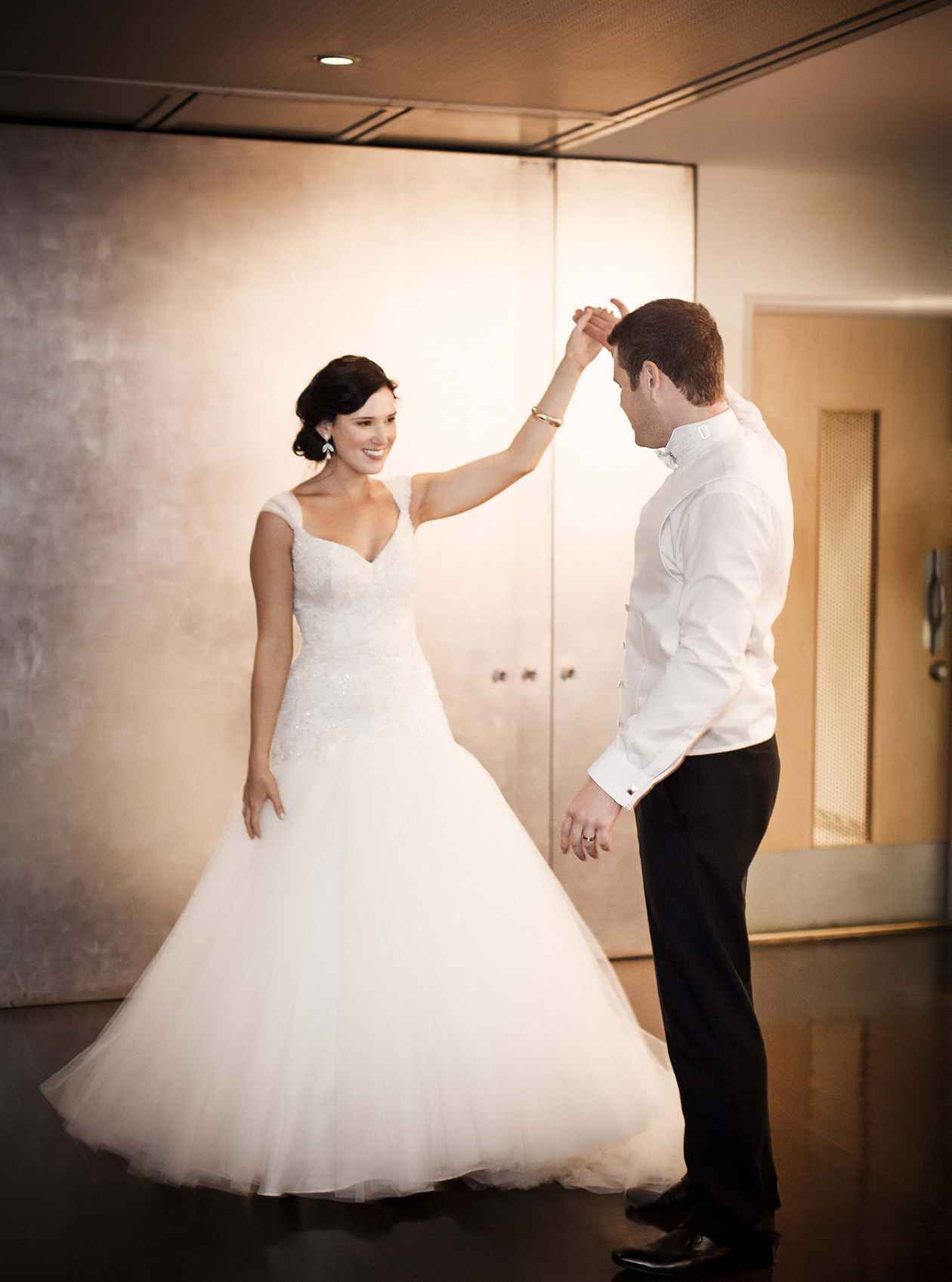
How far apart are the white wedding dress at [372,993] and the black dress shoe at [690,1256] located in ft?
1.06

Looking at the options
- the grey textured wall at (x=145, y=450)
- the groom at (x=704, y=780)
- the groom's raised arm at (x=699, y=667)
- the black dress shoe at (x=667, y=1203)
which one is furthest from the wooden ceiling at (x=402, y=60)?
the black dress shoe at (x=667, y=1203)

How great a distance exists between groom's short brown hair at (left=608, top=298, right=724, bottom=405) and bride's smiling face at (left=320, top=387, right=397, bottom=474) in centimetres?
93

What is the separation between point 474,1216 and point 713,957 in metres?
0.82

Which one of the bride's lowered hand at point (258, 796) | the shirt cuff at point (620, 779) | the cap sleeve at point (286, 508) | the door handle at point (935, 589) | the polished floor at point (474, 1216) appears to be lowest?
the polished floor at point (474, 1216)

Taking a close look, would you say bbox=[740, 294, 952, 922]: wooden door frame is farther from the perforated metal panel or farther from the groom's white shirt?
the groom's white shirt

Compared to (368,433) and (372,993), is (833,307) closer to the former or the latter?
(368,433)

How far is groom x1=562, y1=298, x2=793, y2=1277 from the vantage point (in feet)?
9.16

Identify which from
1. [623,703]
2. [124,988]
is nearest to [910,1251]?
[623,703]

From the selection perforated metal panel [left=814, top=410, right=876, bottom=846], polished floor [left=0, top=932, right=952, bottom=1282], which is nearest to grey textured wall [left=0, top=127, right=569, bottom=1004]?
polished floor [left=0, top=932, right=952, bottom=1282]

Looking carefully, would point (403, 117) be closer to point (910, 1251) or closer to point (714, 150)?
point (714, 150)

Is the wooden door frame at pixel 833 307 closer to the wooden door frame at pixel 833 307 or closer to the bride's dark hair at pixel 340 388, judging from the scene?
the wooden door frame at pixel 833 307

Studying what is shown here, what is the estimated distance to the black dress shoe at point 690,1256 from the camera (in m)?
2.92

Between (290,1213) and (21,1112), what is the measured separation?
99cm

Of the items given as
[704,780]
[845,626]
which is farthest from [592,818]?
[845,626]
